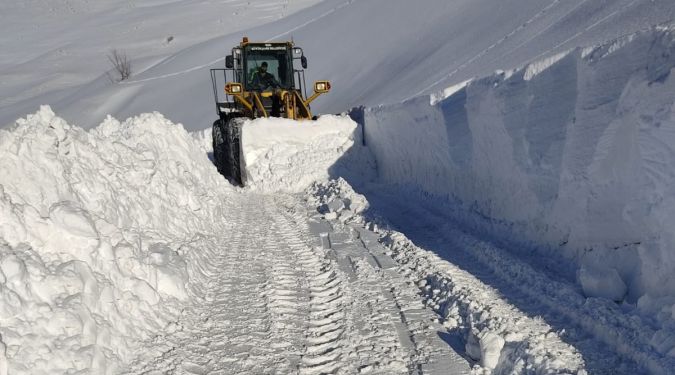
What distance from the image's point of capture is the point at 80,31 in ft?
215

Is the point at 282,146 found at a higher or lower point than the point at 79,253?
higher

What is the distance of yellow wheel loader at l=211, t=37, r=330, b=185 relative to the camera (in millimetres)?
12648

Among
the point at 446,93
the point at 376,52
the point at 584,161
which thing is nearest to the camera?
the point at 584,161

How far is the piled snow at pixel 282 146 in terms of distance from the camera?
11656 millimetres

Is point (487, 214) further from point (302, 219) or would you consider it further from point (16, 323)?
point (16, 323)

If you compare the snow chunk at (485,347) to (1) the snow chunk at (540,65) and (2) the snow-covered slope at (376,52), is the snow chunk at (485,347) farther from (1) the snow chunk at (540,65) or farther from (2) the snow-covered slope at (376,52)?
(2) the snow-covered slope at (376,52)

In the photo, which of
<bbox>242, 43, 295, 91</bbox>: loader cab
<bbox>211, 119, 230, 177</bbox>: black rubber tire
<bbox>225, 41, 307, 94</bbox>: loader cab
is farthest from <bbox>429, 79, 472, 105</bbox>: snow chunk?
<bbox>211, 119, 230, 177</bbox>: black rubber tire

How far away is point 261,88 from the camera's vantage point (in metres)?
13.3

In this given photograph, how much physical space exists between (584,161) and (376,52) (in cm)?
1976

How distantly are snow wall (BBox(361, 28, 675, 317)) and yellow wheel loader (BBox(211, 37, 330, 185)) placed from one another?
18.4 ft

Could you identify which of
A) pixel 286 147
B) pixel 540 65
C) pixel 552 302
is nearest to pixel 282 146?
pixel 286 147

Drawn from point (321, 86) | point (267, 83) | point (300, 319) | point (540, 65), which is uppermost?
point (267, 83)

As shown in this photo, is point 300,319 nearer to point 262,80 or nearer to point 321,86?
point 321,86

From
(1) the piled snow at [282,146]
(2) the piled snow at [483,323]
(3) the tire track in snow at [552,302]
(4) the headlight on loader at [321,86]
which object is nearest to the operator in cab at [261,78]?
(4) the headlight on loader at [321,86]
